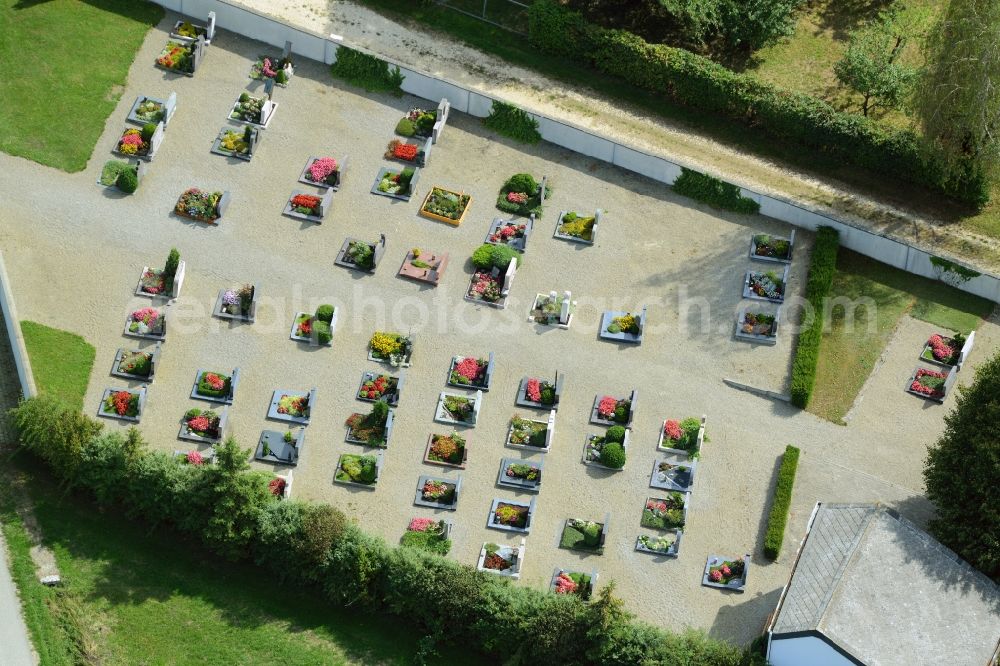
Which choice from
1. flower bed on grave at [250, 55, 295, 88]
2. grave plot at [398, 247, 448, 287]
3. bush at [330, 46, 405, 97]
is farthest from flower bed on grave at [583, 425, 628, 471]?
flower bed on grave at [250, 55, 295, 88]

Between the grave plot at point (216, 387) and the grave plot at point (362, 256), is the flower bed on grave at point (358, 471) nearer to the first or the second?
the grave plot at point (216, 387)

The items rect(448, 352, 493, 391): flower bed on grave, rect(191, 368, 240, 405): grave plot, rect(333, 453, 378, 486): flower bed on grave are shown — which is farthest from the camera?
rect(448, 352, 493, 391): flower bed on grave

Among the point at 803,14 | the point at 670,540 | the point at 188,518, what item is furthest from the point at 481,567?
the point at 803,14

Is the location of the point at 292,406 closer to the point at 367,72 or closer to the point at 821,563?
the point at 367,72

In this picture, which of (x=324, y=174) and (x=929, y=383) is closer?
(x=929, y=383)

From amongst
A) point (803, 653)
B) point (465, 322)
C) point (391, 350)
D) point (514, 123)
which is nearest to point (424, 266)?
point (465, 322)

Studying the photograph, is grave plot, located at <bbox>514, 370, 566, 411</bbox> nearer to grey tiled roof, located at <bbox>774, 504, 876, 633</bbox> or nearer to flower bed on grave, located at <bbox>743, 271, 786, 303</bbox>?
flower bed on grave, located at <bbox>743, 271, 786, 303</bbox>
